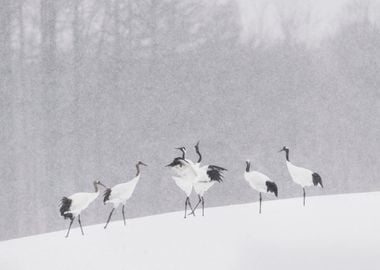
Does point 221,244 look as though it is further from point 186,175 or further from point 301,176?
point 301,176

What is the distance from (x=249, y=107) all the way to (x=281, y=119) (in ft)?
2.77

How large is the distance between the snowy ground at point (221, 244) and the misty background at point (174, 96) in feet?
23.7

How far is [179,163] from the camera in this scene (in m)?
6.02

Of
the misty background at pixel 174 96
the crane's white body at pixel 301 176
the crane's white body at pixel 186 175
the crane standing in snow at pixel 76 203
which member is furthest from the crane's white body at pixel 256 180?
the misty background at pixel 174 96

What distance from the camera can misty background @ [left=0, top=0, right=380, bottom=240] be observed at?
14266mm

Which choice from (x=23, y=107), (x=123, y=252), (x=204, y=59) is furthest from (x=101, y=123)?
(x=123, y=252)

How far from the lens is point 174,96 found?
50.2 ft

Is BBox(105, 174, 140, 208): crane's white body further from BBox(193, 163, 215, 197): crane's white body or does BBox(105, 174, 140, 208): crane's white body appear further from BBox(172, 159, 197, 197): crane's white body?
BBox(193, 163, 215, 197): crane's white body

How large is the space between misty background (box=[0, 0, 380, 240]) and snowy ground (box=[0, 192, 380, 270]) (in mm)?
7228

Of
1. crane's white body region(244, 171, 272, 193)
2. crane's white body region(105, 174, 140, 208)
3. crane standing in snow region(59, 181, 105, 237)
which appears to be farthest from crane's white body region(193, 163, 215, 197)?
crane standing in snow region(59, 181, 105, 237)

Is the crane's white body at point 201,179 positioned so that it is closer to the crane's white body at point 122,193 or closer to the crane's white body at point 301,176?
the crane's white body at point 122,193

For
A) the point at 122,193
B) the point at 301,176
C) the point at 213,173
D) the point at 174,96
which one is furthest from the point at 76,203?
the point at 174,96

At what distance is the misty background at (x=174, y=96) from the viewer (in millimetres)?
14266

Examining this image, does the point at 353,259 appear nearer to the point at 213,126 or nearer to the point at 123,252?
the point at 123,252
